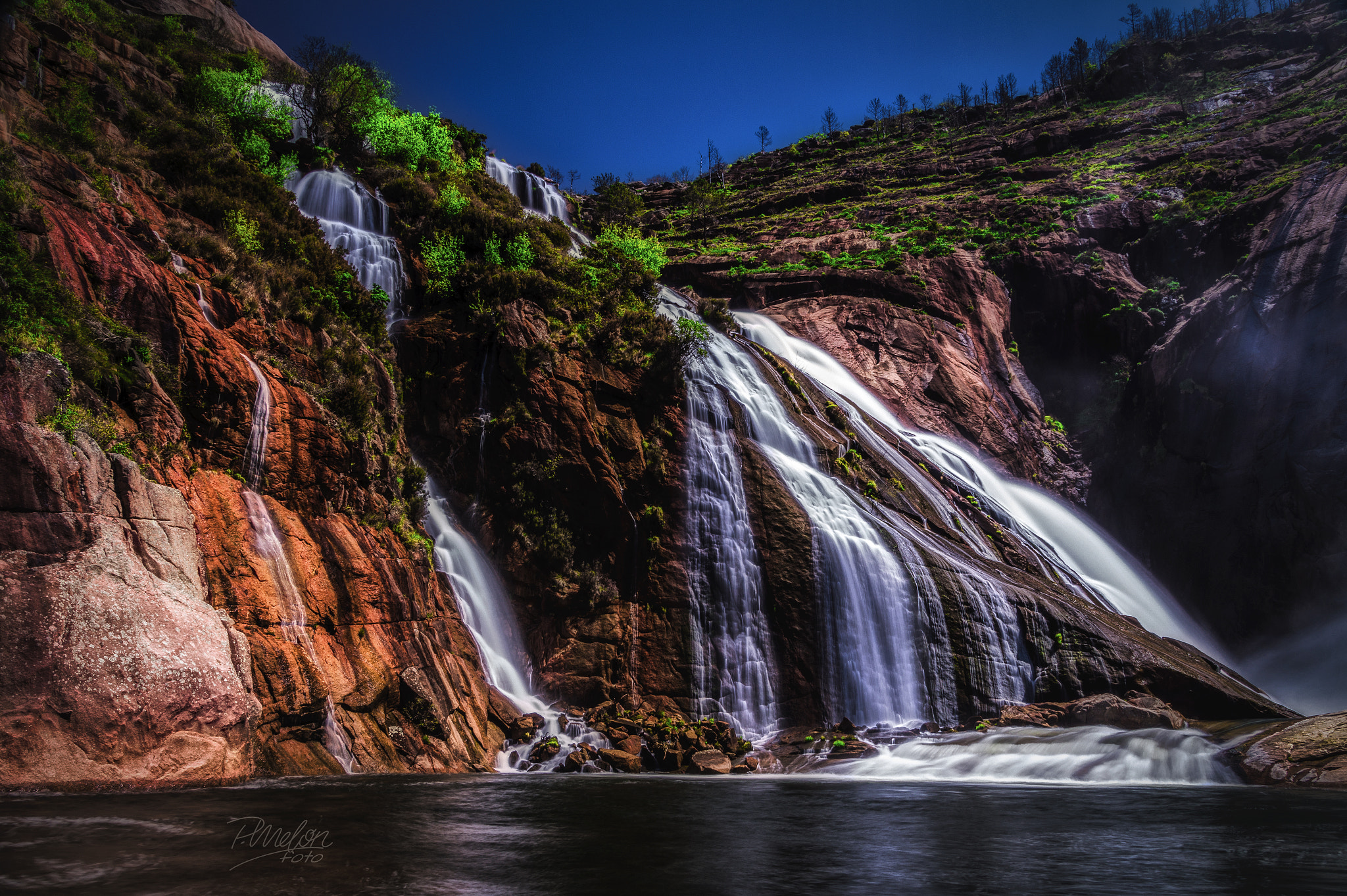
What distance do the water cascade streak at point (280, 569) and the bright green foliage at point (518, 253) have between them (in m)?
13.1

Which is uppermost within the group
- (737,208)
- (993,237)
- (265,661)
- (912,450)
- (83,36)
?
(737,208)

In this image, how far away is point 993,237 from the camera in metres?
51.8

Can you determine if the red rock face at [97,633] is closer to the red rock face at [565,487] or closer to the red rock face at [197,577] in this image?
the red rock face at [197,577]

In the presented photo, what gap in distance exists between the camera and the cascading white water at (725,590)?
19938mm

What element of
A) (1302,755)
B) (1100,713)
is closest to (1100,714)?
(1100,713)

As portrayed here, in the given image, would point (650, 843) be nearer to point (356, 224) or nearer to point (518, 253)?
point (518, 253)

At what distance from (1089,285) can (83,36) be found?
166ft

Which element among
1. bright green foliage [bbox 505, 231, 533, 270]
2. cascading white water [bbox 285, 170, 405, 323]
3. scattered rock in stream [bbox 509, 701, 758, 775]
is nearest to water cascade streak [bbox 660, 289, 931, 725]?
scattered rock in stream [bbox 509, 701, 758, 775]

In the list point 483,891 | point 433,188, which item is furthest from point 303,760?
point 433,188

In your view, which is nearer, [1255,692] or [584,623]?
[584,623]

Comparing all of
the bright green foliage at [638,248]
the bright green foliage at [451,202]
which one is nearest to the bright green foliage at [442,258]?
the bright green foliage at [451,202]

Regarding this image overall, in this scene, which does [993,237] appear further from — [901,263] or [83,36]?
[83,36]

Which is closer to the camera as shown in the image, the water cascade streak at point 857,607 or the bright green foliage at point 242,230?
the bright green foliage at point 242,230

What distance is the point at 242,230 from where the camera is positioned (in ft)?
64.0
